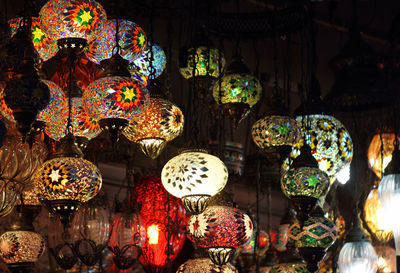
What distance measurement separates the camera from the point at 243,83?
3.61m

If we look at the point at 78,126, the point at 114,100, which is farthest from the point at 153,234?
the point at 114,100

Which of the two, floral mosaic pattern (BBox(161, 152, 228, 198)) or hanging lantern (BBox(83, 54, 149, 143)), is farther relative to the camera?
floral mosaic pattern (BBox(161, 152, 228, 198))

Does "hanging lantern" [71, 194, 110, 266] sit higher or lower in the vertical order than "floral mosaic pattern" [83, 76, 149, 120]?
lower

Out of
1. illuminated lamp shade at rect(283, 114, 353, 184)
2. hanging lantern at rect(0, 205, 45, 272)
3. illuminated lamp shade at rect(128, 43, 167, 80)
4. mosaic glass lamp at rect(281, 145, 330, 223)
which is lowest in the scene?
hanging lantern at rect(0, 205, 45, 272)

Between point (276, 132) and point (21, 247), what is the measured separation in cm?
115

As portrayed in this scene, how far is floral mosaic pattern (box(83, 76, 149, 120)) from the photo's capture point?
279 centimetres

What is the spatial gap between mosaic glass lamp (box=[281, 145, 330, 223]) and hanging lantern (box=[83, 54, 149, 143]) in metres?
0.77

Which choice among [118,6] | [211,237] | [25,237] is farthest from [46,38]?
[211,237]

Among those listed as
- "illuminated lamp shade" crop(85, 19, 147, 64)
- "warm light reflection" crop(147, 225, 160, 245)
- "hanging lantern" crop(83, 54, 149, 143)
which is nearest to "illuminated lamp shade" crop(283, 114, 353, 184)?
"warm light reflection" crop(147, 225, 160, 245)

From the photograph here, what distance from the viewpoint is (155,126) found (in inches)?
126

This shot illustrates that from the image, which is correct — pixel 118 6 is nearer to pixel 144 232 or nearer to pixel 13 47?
pixel 13 47

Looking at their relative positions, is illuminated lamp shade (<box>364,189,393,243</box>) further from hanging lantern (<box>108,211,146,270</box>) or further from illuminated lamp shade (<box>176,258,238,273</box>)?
hanging lantern (<box>108,211,146,270</box>)

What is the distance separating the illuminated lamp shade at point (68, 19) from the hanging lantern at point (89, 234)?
2.82 ft

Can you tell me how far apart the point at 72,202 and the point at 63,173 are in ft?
0.36
